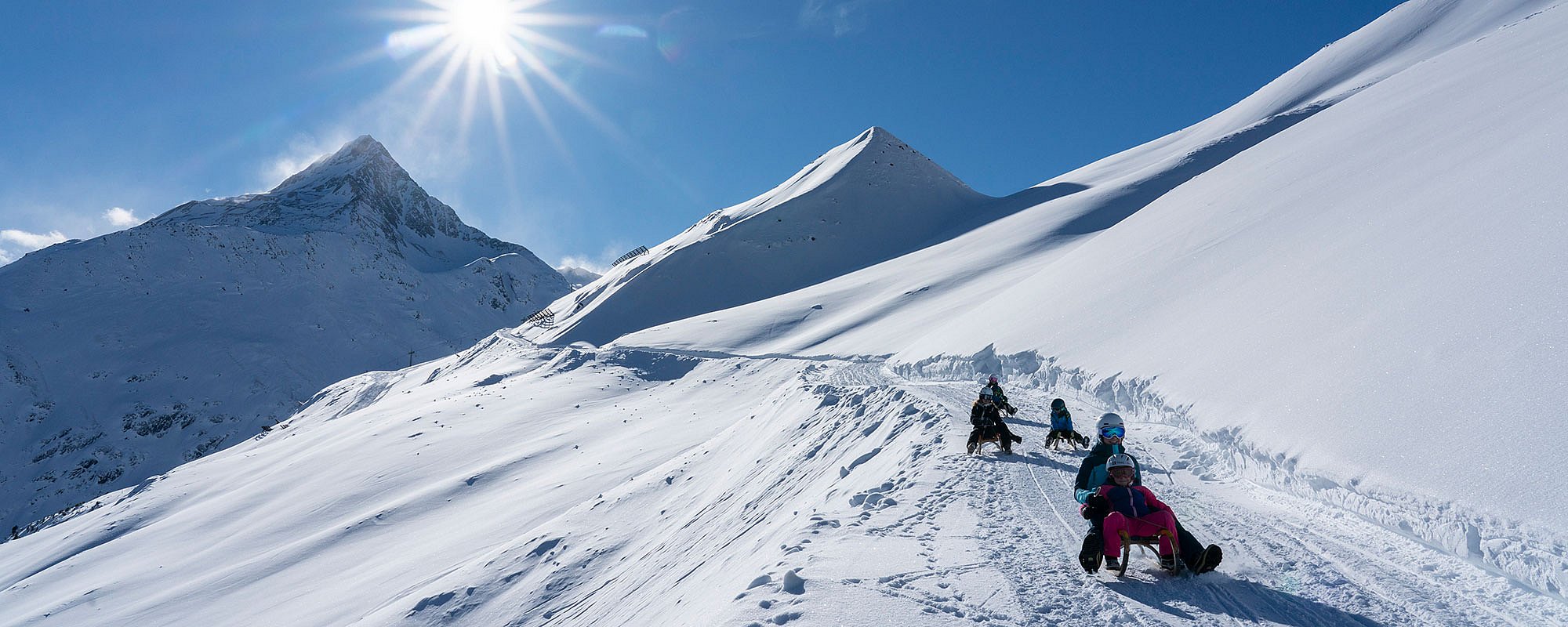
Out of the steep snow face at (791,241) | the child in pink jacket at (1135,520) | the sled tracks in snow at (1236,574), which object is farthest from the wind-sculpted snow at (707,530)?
the steep snow face at (791,241)

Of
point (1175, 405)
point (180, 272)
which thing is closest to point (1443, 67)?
point (1175, 405)

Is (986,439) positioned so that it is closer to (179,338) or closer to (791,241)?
(791,241)

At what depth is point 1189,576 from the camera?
17.6 ft

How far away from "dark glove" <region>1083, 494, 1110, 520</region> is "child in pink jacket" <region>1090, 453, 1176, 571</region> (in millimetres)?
14

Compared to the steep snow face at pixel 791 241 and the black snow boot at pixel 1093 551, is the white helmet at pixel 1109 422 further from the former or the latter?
the steep snow face at pixel 791 241

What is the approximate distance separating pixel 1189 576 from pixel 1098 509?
0.89m

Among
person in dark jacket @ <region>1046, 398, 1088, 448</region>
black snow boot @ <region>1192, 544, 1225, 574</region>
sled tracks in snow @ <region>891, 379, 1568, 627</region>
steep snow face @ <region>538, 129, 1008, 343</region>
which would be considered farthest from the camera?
steep snow face @ <region>538, 129, 1008, 343</region>

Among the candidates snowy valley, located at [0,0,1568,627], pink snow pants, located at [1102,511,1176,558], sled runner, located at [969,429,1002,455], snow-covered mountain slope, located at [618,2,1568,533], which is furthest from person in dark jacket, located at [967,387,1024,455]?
pink snow pants, located at [1102,511,1176,558]

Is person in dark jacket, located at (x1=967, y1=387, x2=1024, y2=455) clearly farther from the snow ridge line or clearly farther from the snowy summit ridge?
the snowy summit ridge

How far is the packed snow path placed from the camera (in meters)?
4.79

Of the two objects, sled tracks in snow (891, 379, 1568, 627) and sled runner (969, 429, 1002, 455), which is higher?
sled runner (969, 429, 1002, 455)

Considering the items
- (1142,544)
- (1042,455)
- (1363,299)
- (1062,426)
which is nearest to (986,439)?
(1042,455)

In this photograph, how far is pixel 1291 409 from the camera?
9.23 m

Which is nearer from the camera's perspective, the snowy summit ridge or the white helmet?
the white helmet
